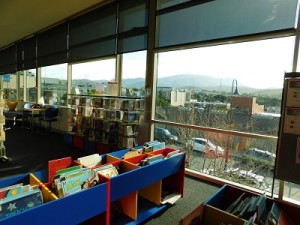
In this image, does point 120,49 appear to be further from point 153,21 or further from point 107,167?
point 107,167

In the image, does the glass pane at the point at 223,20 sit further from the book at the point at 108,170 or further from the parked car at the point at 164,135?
the book at the point at 108,170

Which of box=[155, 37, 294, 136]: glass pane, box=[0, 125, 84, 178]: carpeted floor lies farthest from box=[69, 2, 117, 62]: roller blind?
box=[0, 125, 84, 178]: carpeted floor

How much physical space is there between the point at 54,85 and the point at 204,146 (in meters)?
5.62

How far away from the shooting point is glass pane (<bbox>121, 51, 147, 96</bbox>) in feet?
14.1

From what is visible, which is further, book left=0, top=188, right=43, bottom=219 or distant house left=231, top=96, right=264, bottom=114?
distant house left=231, top=96, right=264, bottom=114

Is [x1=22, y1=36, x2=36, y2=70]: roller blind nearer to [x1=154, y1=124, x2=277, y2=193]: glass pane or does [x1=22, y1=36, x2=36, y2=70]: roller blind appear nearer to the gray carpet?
[x1=154, y1=124, x2=277, y2=193]: glass pane

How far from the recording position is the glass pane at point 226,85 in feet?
9.09

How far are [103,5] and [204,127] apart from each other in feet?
12.2

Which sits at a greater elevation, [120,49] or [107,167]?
[120,49]

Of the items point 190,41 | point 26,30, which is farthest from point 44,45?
point 190,41

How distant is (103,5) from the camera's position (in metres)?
4.94

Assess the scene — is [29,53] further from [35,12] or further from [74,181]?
[74,181]

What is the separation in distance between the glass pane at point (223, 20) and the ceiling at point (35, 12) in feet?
6.85

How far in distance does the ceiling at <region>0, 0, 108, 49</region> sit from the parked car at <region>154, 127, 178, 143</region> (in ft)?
10.5
